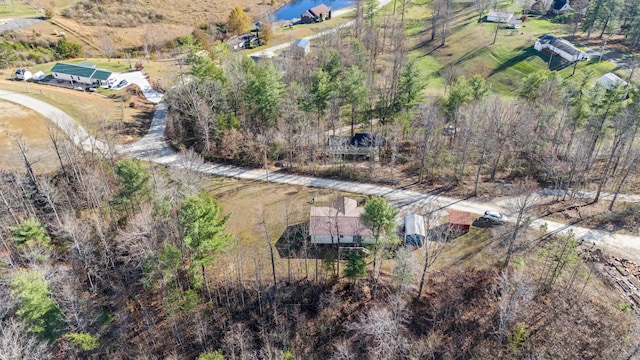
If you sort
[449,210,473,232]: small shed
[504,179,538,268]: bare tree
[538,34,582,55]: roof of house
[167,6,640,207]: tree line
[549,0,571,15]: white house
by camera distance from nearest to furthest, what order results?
[504,179,538,268]: bare tree
[449,210,473,232]: small shed
[167,6,640,207]: tree line
[538,34,582,55]: roof of house
[549,0,571,15]: white house

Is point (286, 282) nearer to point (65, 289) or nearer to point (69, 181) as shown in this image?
point (65, 289)

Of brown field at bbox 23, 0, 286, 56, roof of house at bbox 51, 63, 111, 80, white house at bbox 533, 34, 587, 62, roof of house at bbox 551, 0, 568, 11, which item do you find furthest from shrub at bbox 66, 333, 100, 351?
roof of house at bbox 551, 0, 568, 11

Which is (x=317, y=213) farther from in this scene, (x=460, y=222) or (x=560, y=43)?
(x=560, y=43)

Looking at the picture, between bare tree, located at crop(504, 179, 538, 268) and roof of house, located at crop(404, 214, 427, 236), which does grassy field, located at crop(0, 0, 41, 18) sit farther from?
bare tree, located at crop(504, 179, 538, 268)

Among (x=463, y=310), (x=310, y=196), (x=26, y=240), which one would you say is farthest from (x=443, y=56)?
(x=26, y=240)

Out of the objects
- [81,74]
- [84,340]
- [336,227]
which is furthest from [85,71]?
[336,227]

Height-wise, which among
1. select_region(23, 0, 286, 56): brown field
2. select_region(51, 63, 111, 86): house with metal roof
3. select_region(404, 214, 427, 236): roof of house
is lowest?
select_region(404, 214, 427, 236): roof of house
